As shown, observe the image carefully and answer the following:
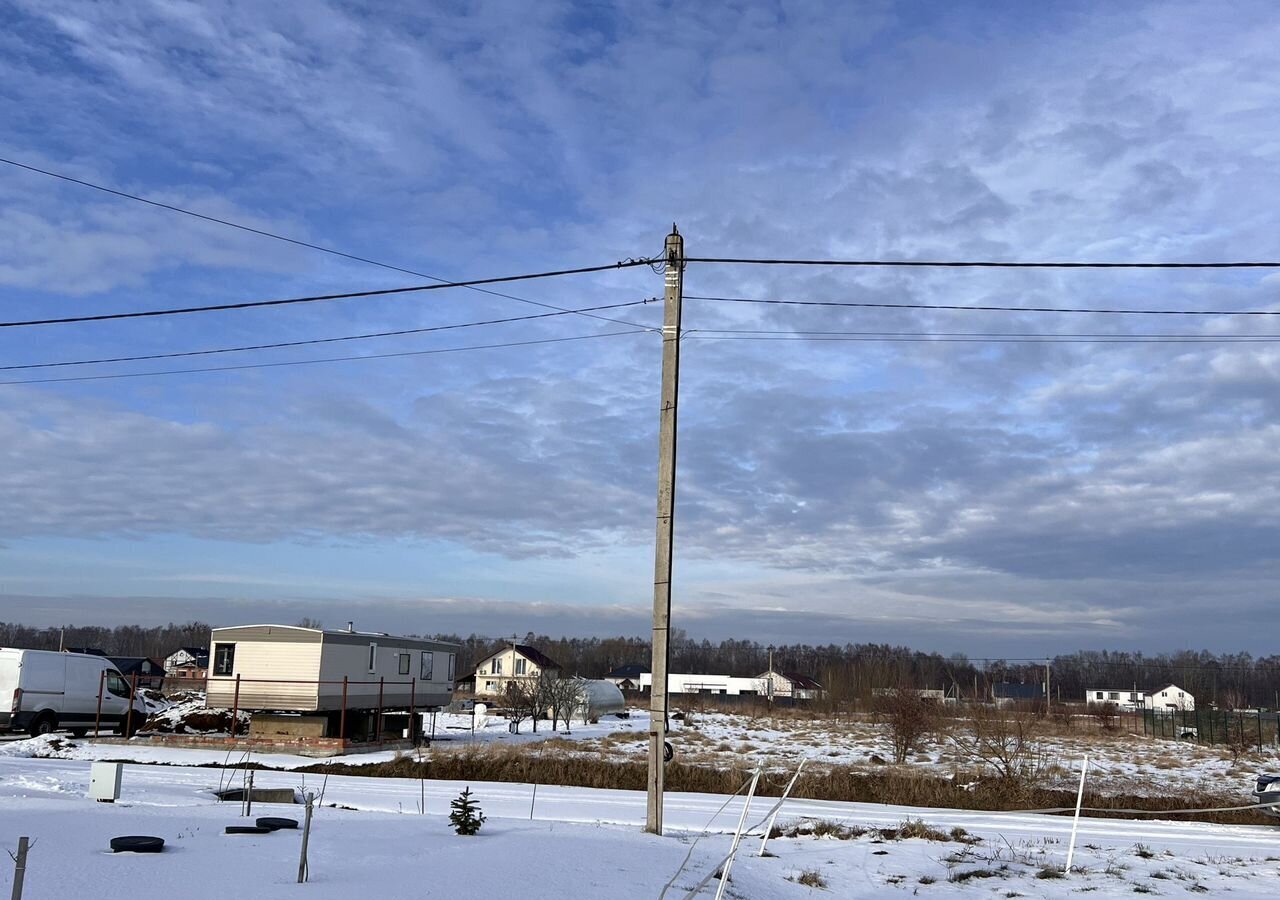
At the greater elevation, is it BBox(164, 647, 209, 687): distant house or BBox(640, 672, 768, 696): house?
BBox(164, 647, 209, 687): distant house

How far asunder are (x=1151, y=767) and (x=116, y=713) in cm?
3111

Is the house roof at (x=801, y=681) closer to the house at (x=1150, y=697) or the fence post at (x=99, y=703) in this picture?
the house at (x=1150, y=697)

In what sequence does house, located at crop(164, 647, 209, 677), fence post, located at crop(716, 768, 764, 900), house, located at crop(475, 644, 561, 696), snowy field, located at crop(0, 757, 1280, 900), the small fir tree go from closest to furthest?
fence post, located at crop(716, 768, 764, 900)
snowy field, located at crop(0, 757, 1280, 900)
the small fir tree
house, located at crop(475, 644, 561, 696)
house, located at crop(164, 647, 209, 677)

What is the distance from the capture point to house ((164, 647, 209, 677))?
282 ft

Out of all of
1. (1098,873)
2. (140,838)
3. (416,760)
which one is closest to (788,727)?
(416,760)

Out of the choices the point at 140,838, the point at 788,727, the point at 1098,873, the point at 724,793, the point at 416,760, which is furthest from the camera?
the point at 788,727

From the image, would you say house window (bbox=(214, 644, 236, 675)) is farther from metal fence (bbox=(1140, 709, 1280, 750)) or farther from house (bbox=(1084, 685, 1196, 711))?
house (bbox=(1084, 685, 1196, 711))

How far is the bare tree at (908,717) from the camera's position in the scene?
29.6m

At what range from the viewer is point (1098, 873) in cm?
1213

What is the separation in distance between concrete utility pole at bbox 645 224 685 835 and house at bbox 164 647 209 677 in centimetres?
8139

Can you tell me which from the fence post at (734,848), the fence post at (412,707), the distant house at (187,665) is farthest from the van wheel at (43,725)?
the distant house at (187,665)

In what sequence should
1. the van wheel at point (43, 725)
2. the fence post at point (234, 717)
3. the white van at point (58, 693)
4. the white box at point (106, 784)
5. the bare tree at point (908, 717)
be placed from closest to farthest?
the white box at point (106, 784) → the fence post at point (234, 717) → the white van at point (58, 693) → the van wheel at point (43, 725) → the bare tree at point (908, 717)

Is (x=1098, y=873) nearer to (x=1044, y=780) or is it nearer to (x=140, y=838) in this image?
(x=140, y=838)

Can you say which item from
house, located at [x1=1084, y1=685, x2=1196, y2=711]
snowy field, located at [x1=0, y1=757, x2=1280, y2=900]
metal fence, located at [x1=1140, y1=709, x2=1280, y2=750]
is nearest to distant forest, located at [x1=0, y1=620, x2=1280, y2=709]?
house, located at [x1=1084, y1=685, x2=1196, y2=711]
